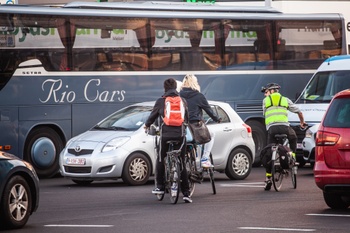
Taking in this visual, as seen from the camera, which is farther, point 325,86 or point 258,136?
point 258,136

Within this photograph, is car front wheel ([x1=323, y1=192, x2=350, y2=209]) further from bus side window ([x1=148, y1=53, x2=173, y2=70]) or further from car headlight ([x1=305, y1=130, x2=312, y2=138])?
bus side window ([x1=148, y1=53, x2=173, y2=70])

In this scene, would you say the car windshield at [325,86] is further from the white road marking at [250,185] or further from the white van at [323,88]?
the white road marking at [250,185]

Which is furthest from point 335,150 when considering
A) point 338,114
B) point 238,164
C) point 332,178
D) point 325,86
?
point 325,86

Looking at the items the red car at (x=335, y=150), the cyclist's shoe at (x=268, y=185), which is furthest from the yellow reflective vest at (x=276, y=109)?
the red car at (x=335, y=150)

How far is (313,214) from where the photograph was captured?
14.1 meters

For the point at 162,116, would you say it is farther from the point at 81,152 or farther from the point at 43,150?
the point at 43,150

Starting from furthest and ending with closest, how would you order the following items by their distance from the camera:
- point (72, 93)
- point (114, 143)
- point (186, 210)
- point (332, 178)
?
point (72, 93) → point (114, 143) → point (186, 210) → point (332, 178)

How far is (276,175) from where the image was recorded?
1839cm

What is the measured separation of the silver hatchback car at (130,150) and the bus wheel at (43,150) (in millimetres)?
2618

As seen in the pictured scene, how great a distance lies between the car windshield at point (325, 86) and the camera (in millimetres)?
24484

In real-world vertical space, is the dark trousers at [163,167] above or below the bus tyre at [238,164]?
above

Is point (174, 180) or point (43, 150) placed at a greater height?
point (174, 180)

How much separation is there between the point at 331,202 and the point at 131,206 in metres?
2.91

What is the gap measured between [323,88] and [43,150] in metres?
6.44
